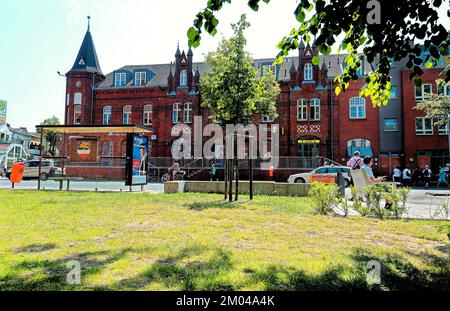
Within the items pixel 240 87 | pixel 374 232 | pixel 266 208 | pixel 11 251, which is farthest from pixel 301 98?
pixel 11 251

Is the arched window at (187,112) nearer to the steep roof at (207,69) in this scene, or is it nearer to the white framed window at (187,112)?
the white framed window at (187,112)

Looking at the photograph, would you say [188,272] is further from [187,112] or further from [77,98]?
[77,98]

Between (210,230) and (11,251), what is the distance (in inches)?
123

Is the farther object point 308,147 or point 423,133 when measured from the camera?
point 308,147

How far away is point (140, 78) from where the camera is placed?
130 feet

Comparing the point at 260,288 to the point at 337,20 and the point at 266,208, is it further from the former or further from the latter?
the point at 266,208

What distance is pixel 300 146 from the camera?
109 ft

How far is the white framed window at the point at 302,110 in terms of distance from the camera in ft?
110

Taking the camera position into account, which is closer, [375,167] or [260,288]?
[260,288]

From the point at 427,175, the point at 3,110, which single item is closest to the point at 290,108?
the point at 427,175

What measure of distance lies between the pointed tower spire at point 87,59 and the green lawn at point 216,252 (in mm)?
36625

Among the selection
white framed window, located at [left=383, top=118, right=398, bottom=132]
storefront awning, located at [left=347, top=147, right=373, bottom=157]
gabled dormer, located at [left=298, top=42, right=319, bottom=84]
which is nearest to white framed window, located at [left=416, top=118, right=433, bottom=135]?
white framed window, located at [left=383, top=118, right=398, bottom=132]

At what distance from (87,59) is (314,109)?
90.8ft

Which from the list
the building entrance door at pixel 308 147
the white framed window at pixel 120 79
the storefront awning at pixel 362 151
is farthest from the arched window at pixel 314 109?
the white framed window at pixel 120 79
